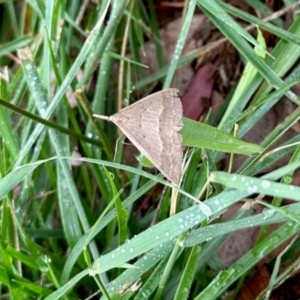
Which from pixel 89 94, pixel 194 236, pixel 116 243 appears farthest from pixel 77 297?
pixel 89 94

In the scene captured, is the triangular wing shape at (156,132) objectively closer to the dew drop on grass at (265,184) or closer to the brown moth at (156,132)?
the brown moth at (156,132)

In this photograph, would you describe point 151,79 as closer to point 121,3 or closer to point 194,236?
point 121,3

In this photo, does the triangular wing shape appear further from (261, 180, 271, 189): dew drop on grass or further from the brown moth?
(261, 180, 271, 189): dew drop on grass

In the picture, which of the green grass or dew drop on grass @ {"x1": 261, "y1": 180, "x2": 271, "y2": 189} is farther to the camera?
the green grass

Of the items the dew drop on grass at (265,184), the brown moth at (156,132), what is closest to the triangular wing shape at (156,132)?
the brown moth at (156,132)

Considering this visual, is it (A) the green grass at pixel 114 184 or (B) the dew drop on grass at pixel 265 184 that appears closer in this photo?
(B) the dew drop on grass at pixel 265 184

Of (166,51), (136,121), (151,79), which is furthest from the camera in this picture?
(166,51)

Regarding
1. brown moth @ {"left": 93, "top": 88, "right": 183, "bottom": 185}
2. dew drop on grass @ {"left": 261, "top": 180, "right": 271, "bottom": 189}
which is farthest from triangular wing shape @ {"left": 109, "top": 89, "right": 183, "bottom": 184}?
dew drop on grass @ {"left": 261, "top": 180, "right": 271, "bottom": 189}
